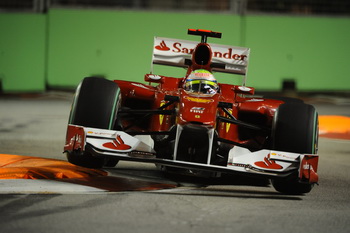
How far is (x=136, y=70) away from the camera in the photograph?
18281mm

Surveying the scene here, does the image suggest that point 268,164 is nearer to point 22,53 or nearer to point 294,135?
point 294,135

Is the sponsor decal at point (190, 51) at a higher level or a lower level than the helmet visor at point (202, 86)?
higher

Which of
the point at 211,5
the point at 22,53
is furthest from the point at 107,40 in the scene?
the point at 211,5

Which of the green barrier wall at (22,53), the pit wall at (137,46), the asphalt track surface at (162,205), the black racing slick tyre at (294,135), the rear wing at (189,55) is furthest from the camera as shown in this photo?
the pit wall at (137,46)

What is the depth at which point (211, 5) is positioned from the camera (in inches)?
736

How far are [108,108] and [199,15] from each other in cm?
1156

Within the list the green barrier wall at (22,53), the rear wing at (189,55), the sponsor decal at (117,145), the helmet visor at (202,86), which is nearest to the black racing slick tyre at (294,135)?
the helmet visor at (202,86)

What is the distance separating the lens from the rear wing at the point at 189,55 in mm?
9312

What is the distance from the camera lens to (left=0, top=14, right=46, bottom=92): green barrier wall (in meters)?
17.8

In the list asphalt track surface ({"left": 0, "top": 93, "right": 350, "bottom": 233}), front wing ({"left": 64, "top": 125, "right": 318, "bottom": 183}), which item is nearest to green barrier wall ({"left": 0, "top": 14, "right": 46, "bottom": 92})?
asphalt track surface ({"left": 0, "top": 93, "right": 350, "bottom": 233})

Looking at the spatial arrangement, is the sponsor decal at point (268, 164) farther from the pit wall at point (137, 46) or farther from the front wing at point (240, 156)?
the pit wall at point (137, 46)

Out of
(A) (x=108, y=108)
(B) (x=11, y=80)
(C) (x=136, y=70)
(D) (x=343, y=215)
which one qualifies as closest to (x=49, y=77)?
(B) (x=11, y=80)

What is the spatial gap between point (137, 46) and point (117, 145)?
11.6 m

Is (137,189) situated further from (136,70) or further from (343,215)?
(136,70)
